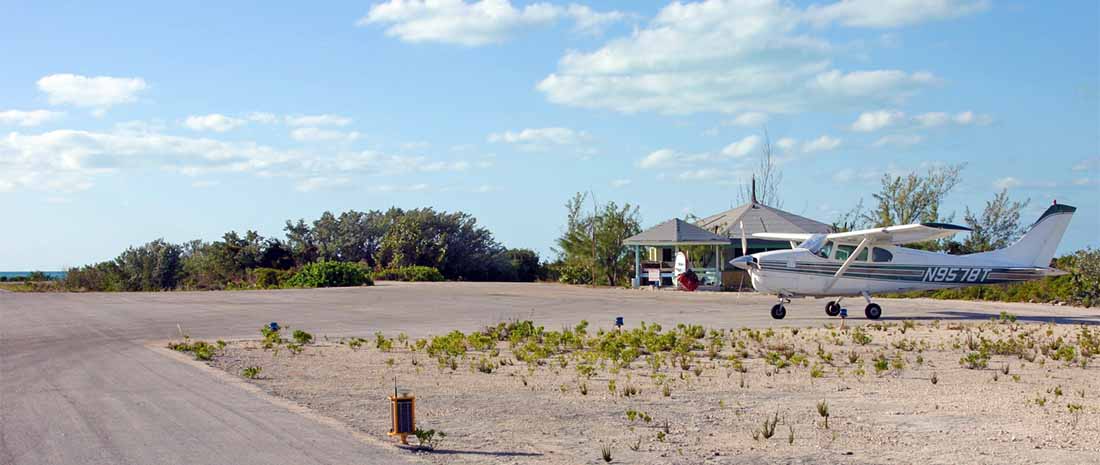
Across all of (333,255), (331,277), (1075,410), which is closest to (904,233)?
(1075,410)

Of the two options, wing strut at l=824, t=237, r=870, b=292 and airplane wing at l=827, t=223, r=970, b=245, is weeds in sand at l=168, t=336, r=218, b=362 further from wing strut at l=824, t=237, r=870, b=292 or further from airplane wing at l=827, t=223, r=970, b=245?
airplane wing at l=827, t=223, r=970, b=245

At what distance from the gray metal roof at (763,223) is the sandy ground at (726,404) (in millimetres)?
25320

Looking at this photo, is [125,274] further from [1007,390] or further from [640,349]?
[1007,390]

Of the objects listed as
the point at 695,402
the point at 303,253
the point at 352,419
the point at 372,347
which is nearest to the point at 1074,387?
the point at 695,402

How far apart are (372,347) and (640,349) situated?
448 centimetres

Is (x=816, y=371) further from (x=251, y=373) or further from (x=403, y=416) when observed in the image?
(x=251, y=373)

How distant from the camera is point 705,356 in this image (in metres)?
14.3

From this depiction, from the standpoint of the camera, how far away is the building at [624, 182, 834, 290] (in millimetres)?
38188

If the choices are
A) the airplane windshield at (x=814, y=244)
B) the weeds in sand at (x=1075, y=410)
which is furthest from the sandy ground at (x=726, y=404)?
the airplane windshield at (x=814, y=244)

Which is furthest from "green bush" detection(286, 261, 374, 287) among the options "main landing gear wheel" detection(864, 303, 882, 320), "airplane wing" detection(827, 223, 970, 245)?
"main landing gear wheel" detection(864, 303, 882, 320)

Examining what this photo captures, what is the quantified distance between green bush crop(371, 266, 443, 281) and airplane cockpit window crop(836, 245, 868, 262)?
26177 mm

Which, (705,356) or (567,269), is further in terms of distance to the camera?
(567,269)

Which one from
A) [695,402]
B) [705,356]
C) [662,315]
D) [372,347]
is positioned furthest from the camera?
[662,315]

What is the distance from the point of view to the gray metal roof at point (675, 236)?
37844 millimetres
